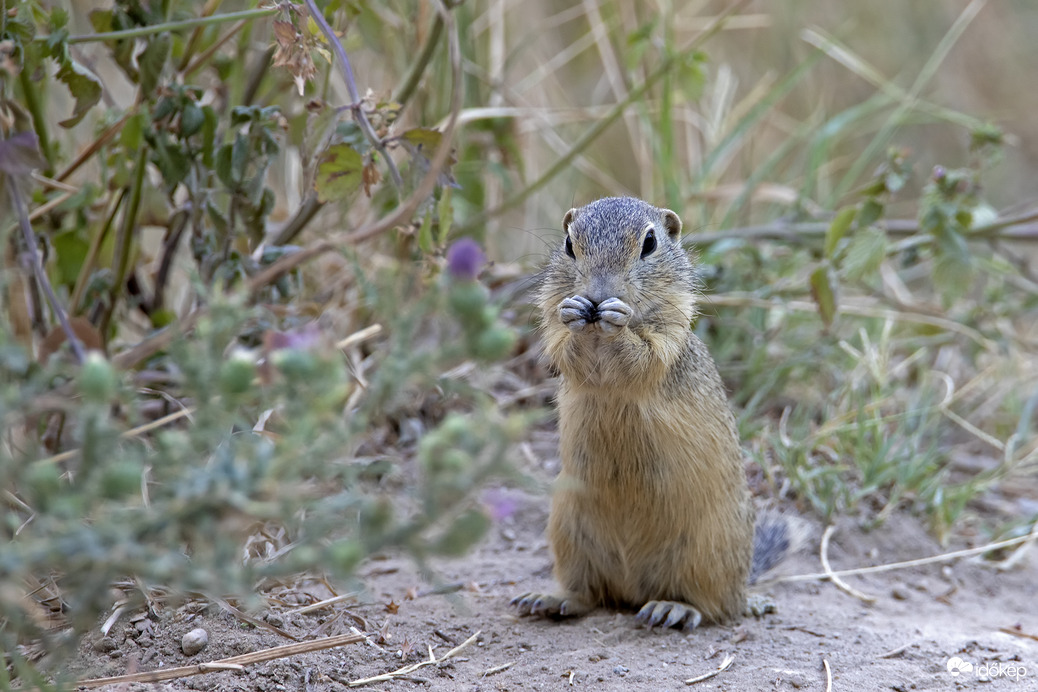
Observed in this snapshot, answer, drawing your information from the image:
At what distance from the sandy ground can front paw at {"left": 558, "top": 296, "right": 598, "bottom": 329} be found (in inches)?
30.5

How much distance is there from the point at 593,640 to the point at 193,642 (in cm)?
127

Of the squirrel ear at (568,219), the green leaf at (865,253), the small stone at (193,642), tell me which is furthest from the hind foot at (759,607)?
the small stone at (193,642)

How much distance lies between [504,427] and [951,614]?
3072mm

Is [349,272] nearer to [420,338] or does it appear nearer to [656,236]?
[420,338]

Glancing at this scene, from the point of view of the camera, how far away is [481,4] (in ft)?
21.0

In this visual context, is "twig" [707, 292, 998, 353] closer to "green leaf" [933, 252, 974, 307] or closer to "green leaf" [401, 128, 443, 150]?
"green leaf" [933, 252, 974, 307]

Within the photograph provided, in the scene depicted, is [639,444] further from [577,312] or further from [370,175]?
[370,175]

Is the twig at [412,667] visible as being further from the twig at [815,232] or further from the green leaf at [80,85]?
the twig at [815,232]

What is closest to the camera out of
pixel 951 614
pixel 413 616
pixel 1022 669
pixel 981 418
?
pixel 1022 669

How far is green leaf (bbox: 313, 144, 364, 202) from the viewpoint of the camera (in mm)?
3021

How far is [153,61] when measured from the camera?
11.2ft

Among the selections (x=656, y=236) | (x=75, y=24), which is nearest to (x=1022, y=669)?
(x=656, y=236)

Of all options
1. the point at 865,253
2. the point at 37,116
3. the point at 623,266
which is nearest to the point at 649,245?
the point at 623,266

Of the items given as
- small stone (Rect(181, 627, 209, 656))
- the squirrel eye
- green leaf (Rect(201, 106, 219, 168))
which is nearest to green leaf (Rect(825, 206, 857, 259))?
the squirrel eye
